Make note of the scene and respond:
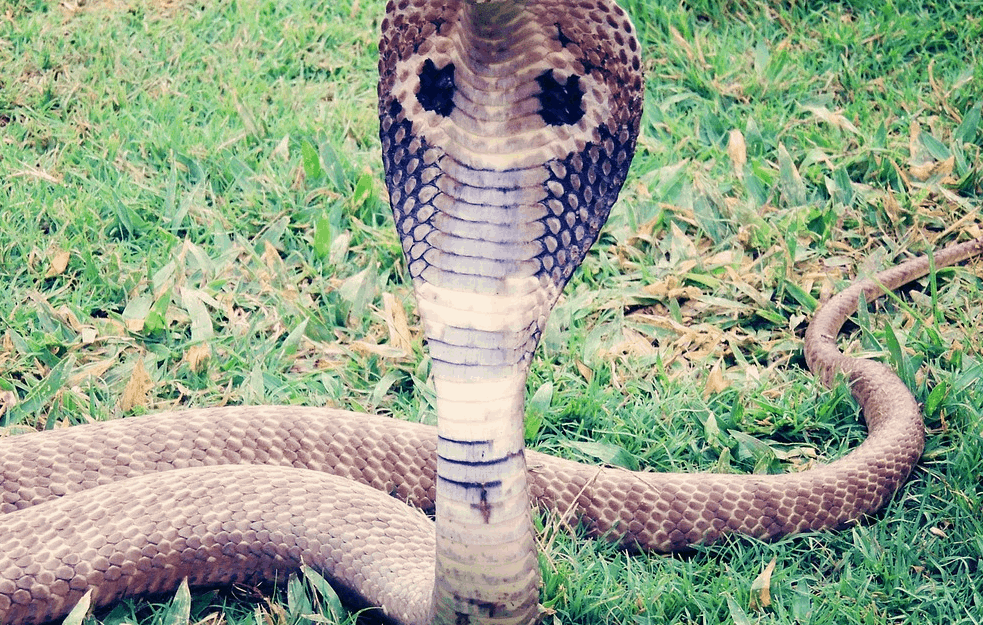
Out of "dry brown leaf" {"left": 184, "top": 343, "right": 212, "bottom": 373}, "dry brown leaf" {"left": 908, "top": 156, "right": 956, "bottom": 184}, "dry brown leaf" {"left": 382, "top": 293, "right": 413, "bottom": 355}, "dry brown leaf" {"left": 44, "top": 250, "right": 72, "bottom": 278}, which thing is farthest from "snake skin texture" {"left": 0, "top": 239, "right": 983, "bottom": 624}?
"dry brown leaf" {"left": 908, "top": 156, "right": 956, "bottom": 184}

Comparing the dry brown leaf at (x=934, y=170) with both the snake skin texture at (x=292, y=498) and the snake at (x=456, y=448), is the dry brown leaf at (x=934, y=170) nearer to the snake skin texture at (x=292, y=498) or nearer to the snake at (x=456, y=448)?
the snake at (x=456, y=448)

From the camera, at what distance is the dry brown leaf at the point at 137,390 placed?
3.38m

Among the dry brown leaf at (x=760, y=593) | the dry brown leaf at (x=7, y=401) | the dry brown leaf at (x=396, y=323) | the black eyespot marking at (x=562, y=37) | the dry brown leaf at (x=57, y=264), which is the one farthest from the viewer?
the dry brown leaf at (x=57, y=264)

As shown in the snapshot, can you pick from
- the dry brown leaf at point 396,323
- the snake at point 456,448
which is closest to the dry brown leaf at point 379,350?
the dry brown leaf at point 396,323

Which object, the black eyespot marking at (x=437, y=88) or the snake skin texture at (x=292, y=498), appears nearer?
the black eyespot marking at (x=437, y=88)

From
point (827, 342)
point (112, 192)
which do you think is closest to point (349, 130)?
point (112, 192)

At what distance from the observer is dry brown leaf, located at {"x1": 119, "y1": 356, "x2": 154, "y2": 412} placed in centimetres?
338

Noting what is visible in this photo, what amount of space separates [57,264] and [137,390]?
0.78m

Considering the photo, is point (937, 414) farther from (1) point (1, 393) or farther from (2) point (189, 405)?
(1) point (1, 393)

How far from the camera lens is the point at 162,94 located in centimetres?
473

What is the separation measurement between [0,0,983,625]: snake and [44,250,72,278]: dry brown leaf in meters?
0.95

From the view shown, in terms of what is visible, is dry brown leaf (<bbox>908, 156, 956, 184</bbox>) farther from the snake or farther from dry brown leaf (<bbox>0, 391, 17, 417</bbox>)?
dry brown leaf (<bbox>0, 391, 17, 417</bbox>)

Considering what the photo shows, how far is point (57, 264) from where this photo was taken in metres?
3.87

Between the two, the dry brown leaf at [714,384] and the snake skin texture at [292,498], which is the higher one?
the dry brown leaf at [714,384]
